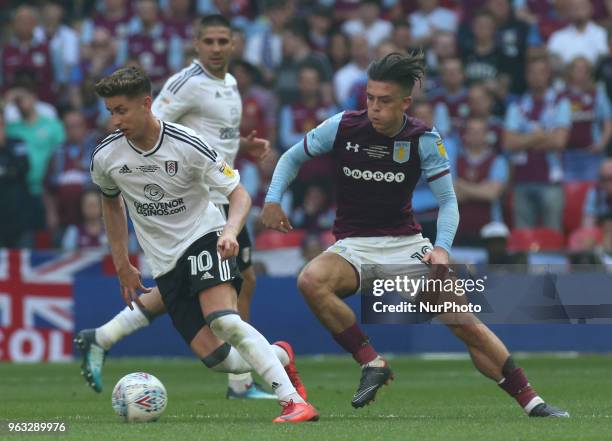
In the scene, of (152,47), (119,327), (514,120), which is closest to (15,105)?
(152,47)

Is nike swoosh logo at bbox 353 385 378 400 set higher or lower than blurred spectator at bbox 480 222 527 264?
higher

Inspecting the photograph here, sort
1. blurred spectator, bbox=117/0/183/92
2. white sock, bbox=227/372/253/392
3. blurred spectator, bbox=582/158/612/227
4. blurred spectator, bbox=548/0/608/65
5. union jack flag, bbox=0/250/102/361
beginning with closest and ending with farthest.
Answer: white sock, bbox=227/372/253/392 → union jack flag, bbox=0/250/102/361 → blurred spectator, bbox=582/158/612/227 → blurred spectator, bbox=548/0/608/65 → blurred spectator, bbox=117/0/183/92

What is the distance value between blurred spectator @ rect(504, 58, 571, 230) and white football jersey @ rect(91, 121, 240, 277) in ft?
29.2

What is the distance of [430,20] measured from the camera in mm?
19688

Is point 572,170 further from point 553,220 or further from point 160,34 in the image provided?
point 160,34

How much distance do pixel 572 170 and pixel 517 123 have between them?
2.92ft

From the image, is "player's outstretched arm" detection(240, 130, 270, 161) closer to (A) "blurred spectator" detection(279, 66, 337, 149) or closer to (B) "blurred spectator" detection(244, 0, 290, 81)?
(A) "blurred spectator" detection(279, 66, 337, 149)

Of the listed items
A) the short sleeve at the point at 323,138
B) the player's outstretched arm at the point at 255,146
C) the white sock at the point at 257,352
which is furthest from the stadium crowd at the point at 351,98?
the white sock at the point at 257,352

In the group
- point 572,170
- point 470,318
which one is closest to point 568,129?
point 572,170

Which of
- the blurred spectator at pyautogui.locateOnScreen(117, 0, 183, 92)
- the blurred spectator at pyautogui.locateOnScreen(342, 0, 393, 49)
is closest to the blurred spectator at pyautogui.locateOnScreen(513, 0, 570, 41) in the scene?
the blurred spectator at pyautogui.locateOnScreen(342, 0, 393, 49)

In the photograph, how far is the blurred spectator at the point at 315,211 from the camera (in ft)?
55.9

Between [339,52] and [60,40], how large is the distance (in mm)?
4018

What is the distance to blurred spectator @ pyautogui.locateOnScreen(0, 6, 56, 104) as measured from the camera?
1938cm

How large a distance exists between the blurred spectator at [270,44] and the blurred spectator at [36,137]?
2.85 metres
